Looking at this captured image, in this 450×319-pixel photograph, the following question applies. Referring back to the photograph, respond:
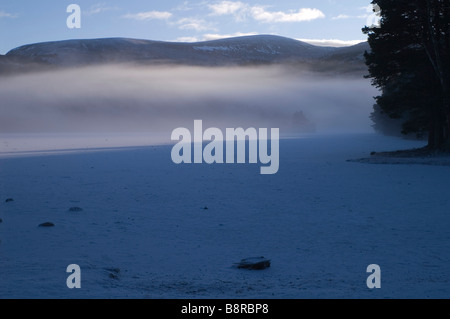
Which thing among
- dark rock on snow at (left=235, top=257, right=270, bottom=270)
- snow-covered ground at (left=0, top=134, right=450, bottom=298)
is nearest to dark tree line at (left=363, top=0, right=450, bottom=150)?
snow-covered ground at (left=0, top=134, right=450, bottom=298)

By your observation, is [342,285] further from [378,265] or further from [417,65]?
[417,65]

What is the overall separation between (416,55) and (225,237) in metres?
23.7

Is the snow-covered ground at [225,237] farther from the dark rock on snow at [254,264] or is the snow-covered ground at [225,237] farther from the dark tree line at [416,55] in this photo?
the dark tree line at [416,55]

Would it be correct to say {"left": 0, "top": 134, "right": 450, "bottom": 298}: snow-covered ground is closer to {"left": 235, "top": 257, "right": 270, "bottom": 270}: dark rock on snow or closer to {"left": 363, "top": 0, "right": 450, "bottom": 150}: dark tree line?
{"left": 235, "top": 257, "right": 270, "bottom": 270}: dark rock on snow

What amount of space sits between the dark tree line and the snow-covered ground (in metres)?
10.9

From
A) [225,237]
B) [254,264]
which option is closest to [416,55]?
[225,237]

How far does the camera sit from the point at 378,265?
7430 mm

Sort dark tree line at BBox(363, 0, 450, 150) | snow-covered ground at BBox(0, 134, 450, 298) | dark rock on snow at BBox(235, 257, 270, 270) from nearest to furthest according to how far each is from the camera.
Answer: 1. snow-covered ground at BBox(0, 134, 450, 298)
2. dark rock on snow at BBox(235, 257, 270, 270)
3. dark tree line at BBox(363, 0, 450, 150)

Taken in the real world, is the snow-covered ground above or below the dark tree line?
below

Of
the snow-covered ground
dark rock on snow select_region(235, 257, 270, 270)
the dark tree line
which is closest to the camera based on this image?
the snow-covered ground

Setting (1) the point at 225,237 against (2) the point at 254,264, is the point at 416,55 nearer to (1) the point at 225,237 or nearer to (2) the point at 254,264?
(1) the point at 225,237

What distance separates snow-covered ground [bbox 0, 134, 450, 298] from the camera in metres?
6.46

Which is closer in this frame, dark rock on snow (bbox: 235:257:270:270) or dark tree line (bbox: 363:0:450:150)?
dark rock on snow (bbox: 235:257:270:270)
